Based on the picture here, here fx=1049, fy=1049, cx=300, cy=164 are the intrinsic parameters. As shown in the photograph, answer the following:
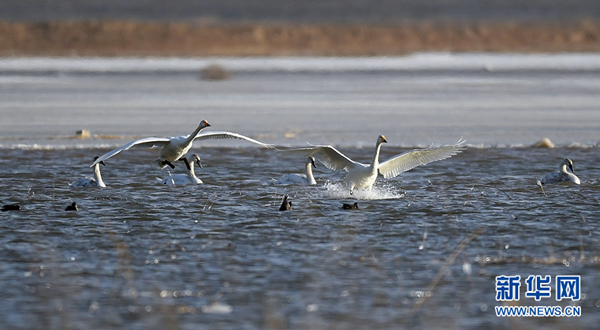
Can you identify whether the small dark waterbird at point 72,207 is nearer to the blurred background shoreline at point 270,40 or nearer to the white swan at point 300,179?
the white swan at point 300,179

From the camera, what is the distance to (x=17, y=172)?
14641 mm

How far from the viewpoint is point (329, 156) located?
12938 millimetres

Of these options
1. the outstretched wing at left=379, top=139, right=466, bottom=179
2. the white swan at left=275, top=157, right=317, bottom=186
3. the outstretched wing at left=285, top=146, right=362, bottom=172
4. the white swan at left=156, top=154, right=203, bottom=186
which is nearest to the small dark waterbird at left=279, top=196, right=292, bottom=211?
the outstretched wing at left=285, top=146, right=362, bottom=172

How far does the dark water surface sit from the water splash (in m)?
0.03

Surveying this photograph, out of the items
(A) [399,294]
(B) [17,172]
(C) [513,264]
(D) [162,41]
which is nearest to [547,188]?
(C) [513,264]

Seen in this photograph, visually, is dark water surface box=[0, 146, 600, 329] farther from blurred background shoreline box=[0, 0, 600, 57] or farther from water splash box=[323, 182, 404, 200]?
blurred background shoreline box=[0, 0, 600, 57]

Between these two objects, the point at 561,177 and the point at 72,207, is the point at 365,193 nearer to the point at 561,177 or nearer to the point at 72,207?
the point at 561,177

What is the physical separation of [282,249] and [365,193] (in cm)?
345

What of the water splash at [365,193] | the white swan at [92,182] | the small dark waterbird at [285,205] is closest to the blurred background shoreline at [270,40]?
the white swan at [92,182]

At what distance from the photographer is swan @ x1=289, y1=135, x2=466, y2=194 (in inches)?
501

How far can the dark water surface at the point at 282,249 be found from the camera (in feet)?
25.6

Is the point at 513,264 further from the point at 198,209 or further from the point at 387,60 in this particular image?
the point at 387,60

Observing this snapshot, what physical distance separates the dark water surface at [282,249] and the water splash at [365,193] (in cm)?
3

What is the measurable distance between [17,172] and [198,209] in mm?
3891
